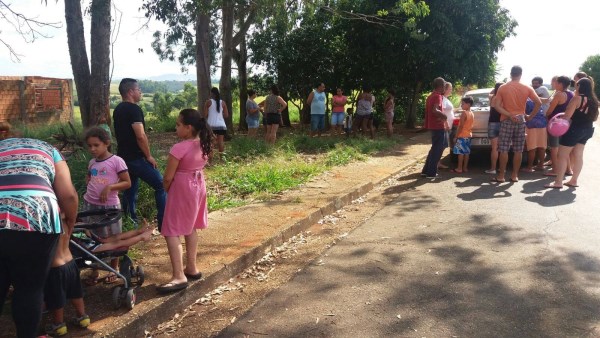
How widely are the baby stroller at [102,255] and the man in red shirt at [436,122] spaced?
6212 millimetres

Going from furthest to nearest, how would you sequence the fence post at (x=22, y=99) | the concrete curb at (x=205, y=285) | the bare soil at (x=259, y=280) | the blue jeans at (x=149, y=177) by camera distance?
1. the fence post at (x=22, y=99)
2. the blue jeans at (x=149, y=177)
3. the bare soil at (x=259, y=280)
4. the concrete curb at (x=205, y=285)

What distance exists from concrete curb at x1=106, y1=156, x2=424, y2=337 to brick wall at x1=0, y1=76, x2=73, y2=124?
58.7 ft

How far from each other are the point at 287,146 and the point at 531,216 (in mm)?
6642

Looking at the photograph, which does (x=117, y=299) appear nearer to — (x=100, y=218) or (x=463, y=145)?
(x=100, y=218)

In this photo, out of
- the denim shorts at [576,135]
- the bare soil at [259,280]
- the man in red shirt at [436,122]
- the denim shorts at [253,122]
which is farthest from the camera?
the denim shorts at [253,122]

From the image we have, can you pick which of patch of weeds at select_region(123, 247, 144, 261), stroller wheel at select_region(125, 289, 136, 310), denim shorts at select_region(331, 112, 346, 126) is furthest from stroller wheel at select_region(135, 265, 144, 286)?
denim shorts at select_region(331, 112, 346, 126)

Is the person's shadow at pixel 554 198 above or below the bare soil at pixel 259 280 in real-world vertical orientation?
above

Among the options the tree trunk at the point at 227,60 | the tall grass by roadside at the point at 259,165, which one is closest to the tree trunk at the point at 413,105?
the tall grass by roadside at the point at 259,165

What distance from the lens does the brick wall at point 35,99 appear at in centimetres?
2073

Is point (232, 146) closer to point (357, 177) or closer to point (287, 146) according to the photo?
point (287, 146)

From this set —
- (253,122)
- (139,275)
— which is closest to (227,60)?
(253,122)

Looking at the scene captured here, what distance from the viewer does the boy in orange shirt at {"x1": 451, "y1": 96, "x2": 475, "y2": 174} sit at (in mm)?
9352

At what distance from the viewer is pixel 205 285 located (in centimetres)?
432

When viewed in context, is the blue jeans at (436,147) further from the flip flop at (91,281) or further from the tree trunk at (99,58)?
the flip flop at (91,281)
